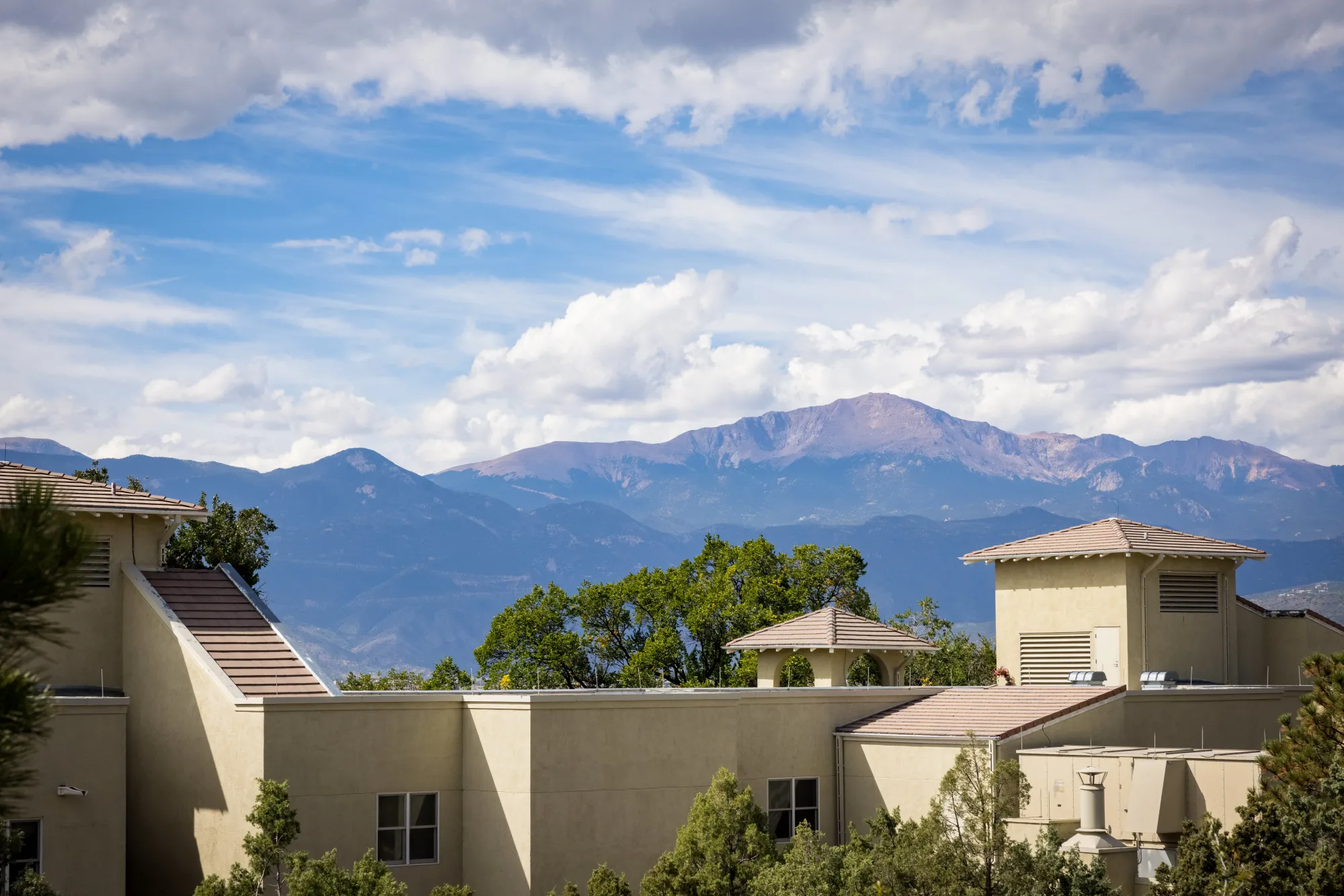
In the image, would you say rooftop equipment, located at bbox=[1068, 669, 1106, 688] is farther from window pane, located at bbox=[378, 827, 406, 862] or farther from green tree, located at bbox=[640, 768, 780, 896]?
window pane, located at bbox=[378, 827, 406, 862]

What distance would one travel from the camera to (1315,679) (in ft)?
78.6

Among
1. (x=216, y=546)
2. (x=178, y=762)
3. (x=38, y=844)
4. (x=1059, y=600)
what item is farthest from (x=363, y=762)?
(x=216, y=546)

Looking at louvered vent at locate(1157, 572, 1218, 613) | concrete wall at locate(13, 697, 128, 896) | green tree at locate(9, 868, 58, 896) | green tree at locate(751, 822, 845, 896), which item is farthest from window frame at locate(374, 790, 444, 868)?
louvered vent at locate(1157, 572, 1218, 613)

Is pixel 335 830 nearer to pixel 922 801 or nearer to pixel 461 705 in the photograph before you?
pixel 461 705

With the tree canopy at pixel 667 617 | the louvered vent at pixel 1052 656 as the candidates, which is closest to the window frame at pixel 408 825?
the louvered vent at pixel 1052 656

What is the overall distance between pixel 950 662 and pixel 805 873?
4741 cm

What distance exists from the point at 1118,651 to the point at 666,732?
13.8 metres

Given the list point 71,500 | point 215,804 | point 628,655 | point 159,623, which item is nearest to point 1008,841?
point 215,804

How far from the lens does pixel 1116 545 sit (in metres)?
37.5

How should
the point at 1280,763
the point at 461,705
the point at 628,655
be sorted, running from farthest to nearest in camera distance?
1. the point at 628,655
2. the point at 461,705
3. the point at 1280,763

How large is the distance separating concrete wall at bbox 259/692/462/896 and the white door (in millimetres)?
17373

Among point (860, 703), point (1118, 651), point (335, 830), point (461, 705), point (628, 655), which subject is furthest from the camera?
point (628, 655)

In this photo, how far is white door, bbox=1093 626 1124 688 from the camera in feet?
123

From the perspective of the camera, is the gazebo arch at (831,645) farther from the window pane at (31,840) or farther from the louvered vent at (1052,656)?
the window pane at (31,840)
